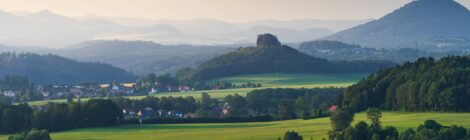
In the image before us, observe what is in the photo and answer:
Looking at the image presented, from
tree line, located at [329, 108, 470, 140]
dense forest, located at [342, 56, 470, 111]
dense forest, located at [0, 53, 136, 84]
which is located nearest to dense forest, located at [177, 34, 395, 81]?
dense forest, located at [0, 53, 136, 84]

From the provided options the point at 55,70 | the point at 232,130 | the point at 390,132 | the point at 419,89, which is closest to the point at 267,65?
the point at 55,70

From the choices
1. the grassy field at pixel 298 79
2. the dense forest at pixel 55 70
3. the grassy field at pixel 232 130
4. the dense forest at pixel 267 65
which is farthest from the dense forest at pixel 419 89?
the dense forest at pixel 55 70

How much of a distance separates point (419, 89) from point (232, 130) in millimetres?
15486

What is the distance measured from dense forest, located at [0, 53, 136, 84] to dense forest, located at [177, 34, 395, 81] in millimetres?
20021

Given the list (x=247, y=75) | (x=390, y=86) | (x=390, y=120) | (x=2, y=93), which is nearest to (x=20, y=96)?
(x=2, y=93)

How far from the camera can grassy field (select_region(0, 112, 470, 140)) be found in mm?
48469

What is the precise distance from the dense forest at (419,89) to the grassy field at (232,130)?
7.74 feet

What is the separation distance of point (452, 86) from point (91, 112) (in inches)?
917

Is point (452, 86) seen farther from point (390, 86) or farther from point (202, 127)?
point (202, 127)

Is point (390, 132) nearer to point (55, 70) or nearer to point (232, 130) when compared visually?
point (232, 130)

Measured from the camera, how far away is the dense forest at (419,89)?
60750mm

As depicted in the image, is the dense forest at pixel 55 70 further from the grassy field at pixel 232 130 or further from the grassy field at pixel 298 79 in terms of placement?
the grassy field at pixel 232 130

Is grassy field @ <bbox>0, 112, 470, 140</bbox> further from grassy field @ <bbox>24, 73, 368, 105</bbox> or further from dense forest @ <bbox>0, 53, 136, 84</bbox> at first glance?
dense forest @ <bbox>0, 53, 136, 84</bbox>

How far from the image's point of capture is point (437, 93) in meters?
Result: 61.4
